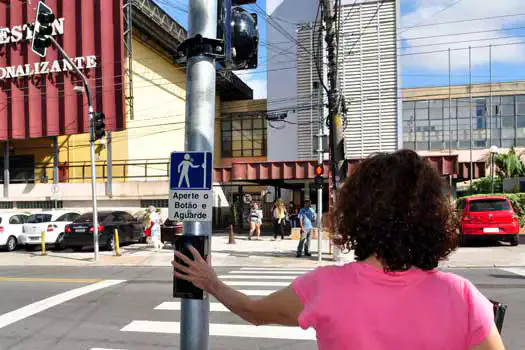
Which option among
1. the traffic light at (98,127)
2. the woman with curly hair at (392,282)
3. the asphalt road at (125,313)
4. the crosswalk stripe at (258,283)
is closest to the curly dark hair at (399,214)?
the woman with curly hair at (392,282)

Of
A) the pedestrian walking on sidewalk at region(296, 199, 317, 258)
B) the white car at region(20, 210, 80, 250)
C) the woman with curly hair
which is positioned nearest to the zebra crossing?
the woman with curly hair

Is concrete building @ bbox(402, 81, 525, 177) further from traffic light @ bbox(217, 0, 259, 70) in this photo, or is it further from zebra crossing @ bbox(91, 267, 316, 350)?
traffic light @ bbox(217, 0, 259, 70)

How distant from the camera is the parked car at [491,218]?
15.0 meters

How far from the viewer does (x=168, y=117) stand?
107ft

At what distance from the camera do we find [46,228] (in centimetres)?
1816

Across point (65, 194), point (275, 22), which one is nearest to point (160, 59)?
point (275, 22)

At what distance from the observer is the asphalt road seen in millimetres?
5738

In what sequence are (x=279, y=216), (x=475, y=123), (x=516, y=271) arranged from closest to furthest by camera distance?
(x=516, y=271) < (x=279, y=216) < (x=475, y=123)

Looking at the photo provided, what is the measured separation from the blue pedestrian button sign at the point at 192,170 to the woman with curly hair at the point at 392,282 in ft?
4.11

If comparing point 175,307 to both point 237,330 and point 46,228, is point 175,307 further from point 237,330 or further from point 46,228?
point 46,228

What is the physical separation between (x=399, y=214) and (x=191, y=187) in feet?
5.32

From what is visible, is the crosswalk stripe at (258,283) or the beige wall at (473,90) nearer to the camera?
the crosswalk stripe at (258,283)

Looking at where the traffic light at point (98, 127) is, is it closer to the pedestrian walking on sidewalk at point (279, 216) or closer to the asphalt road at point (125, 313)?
the asphalt road at point (125, 313)

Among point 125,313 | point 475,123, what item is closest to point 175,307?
point 125,313
